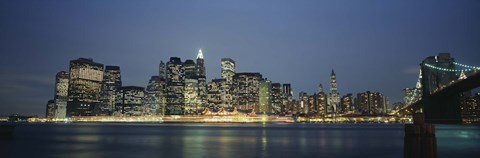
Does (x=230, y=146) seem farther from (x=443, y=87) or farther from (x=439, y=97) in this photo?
(x=439, y=97)

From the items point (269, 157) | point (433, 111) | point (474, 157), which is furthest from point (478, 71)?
point (269, 157)

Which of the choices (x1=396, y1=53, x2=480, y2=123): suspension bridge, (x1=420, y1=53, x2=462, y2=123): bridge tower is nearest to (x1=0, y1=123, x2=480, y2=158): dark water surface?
(x1=396, y1=53, x2=480, y2=123): suspension bridge

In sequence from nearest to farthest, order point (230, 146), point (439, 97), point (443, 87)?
1. point (230, 146)
2. point (443, 87)
3. point (439, 97)

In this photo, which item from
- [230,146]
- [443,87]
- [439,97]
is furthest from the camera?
[439,97]

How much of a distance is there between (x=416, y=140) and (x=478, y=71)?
6518cm

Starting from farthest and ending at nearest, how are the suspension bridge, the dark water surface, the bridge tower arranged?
the bridge tower → the suspension bridge → the dark water surface

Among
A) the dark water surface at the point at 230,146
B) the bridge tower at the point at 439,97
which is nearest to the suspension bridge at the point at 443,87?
the bridge tower at the point at 439,97

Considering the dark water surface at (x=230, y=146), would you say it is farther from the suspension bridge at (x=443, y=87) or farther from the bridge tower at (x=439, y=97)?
the bridge tower at (x=439, y=97)

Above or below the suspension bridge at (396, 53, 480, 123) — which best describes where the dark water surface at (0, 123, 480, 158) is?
below

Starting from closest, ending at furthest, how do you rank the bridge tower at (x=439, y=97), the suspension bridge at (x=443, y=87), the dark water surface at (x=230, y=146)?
the dark water surface at (x=230, y=146), the suspension bridge at (x=443, y=87), the bridge tower at (x=439, y=97)

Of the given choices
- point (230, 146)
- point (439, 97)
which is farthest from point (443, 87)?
point (230, 146)

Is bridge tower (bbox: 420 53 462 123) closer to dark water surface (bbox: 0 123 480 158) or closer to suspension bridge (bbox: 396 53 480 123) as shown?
suspension bridge (bbox: 396 53 480 123)

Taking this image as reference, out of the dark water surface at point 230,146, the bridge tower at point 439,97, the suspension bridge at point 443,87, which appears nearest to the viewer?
the dark water surface at point 230,146

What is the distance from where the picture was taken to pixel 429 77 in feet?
301
